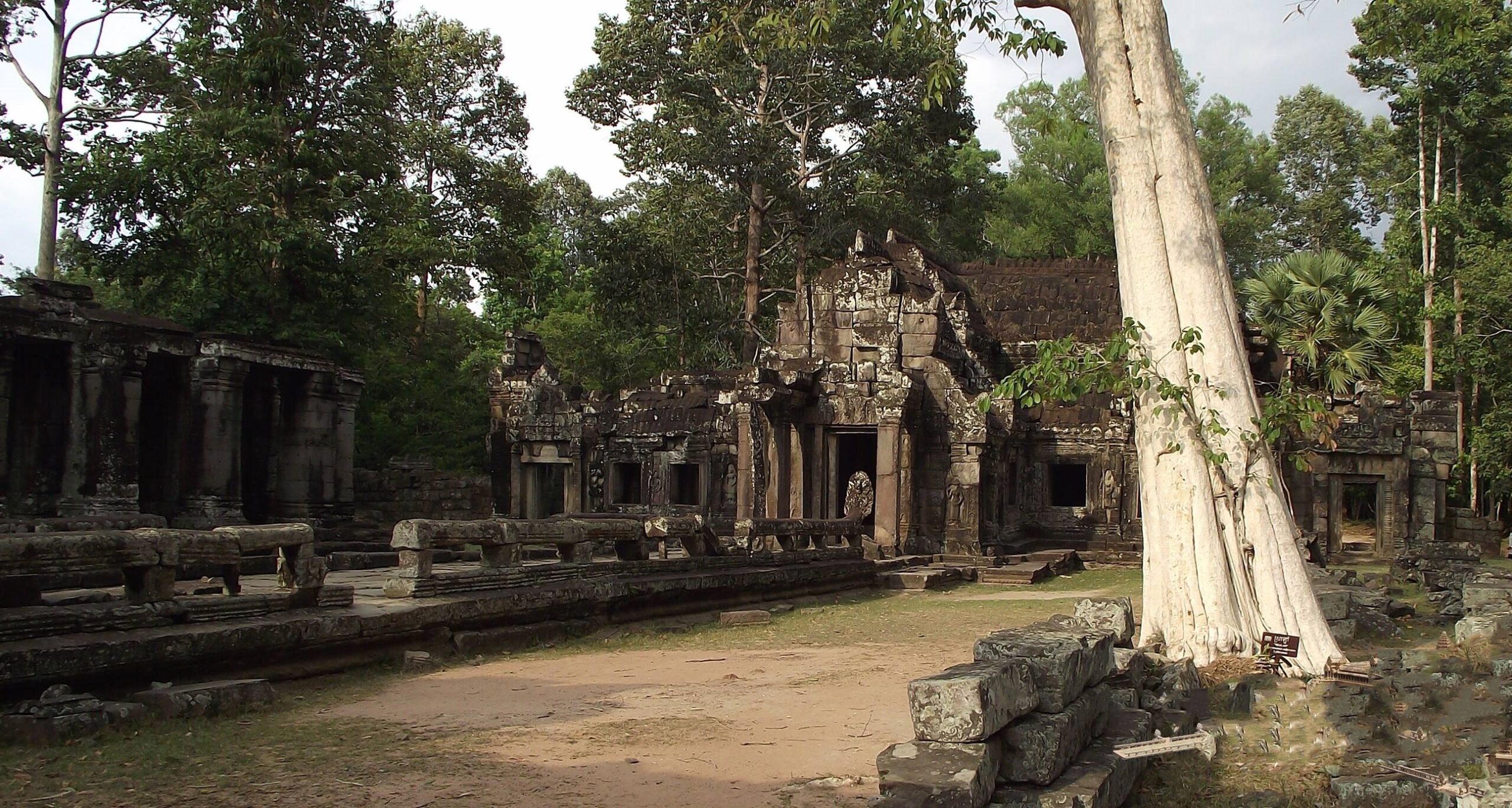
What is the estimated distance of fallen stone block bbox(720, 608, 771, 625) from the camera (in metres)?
11.8

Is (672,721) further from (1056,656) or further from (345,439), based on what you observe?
(345,439)

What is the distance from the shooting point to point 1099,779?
198 inches

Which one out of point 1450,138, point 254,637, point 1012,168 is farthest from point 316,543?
point 1012,168

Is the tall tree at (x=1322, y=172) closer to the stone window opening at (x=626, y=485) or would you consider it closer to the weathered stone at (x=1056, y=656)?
the stone window opening at (x=626, y=485)

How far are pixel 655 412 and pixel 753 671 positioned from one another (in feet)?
49.7

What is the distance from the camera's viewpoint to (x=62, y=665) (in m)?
6.40

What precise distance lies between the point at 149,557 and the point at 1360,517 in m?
35.2

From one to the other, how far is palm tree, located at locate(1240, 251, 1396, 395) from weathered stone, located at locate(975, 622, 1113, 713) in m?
16.8

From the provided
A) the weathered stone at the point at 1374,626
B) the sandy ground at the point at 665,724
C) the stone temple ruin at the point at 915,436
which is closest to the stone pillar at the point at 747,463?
the stone temple ruin at the point at 915,436

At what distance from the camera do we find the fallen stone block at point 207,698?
20.8ft

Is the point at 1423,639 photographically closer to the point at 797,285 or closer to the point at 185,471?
the point at 185,471

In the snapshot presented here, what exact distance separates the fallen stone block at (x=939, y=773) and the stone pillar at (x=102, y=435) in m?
16.0

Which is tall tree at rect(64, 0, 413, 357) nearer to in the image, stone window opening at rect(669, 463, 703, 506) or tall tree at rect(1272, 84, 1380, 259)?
stone window opening at rect(669, 463, 703, 506)

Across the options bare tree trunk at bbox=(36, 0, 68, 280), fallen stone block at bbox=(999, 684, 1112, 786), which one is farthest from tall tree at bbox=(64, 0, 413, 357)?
fallen stone block at bbox=(999, 684, 1112, 786)
